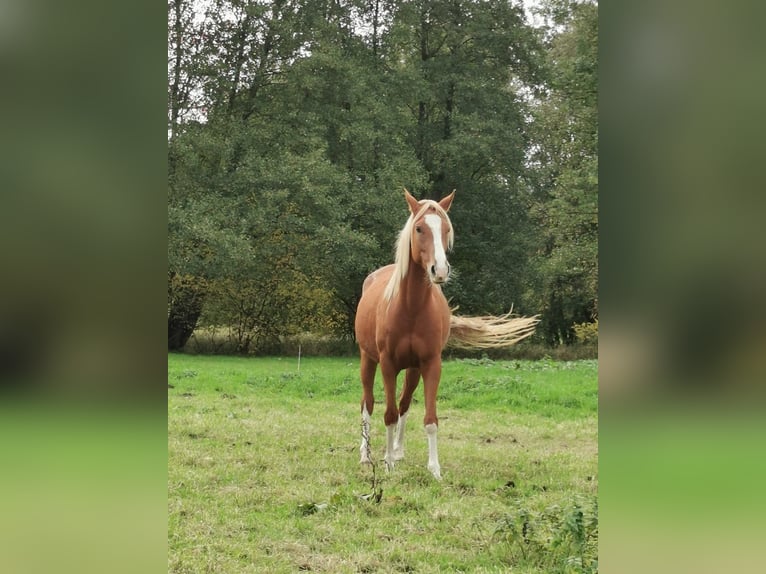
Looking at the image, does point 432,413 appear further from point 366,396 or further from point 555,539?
point 555,539

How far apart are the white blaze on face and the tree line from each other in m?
9.10

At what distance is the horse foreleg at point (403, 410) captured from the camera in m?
5.04

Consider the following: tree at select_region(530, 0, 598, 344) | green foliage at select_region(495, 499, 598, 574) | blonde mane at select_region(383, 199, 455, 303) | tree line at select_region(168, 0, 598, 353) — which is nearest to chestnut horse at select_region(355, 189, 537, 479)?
blonde mane at select_region(383, 199, 455, 303)

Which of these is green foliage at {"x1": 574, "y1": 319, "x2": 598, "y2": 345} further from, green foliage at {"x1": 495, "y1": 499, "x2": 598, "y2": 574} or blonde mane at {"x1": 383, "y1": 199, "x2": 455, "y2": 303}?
green foliage at {"x1": 495, "y1": 499, "x2": 598, "y2": 574}

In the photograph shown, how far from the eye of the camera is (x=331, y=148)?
16.0 m

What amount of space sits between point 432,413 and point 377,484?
657 mm

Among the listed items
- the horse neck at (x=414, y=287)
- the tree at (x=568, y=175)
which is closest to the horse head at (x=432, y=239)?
the horse neck at (x=414, y=287)

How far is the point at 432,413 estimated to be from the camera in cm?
465

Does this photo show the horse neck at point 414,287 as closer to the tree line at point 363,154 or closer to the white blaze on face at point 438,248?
the white blaze on face at point 438,248

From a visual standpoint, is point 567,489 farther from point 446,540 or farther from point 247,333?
point 247,333

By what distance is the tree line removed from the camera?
44.6ft
